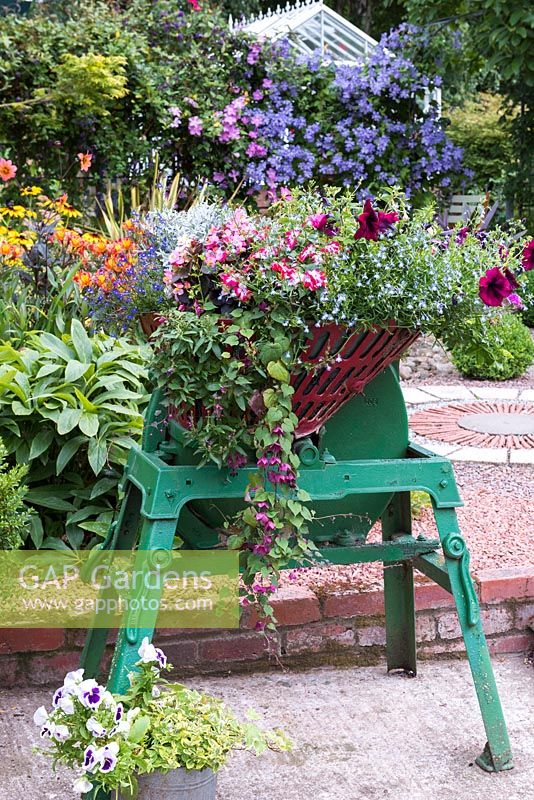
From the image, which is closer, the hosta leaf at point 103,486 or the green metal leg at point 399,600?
the green metal leg at point 399,600

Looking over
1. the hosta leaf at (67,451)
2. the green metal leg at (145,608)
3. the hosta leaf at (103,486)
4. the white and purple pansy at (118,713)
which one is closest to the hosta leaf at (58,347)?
the hosta leaf at (67,451)

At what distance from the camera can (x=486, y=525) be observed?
357 cm

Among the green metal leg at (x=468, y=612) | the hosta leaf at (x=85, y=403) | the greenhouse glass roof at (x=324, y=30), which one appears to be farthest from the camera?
the greenhouse glass roof at (x=324, y=30)

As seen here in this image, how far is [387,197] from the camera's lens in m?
2.07

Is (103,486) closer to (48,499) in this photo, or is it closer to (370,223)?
(48,499)

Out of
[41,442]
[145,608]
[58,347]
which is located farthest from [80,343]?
[145,608]

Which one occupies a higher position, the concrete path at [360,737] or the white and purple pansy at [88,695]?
the white and purple pansy at [88,695]

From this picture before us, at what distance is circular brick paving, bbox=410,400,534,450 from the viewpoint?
4.95 m

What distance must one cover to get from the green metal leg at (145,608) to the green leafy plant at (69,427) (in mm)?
863

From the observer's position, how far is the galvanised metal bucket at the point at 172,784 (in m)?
1.87

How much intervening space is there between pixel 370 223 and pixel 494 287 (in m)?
0.28

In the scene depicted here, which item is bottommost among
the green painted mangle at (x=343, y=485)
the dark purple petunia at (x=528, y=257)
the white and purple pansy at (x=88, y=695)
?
the white and purple pansy at (x=88, y=695)

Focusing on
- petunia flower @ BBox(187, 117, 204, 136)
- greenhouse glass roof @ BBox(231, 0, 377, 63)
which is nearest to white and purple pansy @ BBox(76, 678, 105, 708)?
petunia flower @ BBox(187, 117, 204, 136)

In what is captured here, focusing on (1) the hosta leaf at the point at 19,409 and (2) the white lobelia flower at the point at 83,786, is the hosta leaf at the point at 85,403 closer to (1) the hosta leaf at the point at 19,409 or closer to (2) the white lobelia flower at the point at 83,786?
(1) the hosta leaf at the point at 19,409
